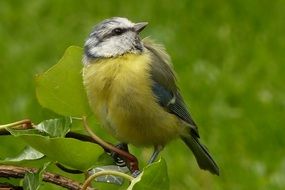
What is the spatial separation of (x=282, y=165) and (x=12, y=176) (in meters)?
3.34

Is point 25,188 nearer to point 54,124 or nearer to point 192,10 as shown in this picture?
point 54,124

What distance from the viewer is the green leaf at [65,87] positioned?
172 centimetres

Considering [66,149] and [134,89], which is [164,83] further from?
[66,149]

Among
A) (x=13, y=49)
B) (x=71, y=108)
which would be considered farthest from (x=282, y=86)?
(x=71, y=108)

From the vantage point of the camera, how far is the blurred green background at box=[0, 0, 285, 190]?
4909 mm

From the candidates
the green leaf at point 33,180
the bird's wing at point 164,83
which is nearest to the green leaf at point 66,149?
the green leaf at point 33,180

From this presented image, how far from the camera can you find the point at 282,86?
18.1ft

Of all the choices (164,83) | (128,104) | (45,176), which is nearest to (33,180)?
(45,176)

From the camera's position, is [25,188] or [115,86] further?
[115,86]

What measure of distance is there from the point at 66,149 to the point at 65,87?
23 centimetres

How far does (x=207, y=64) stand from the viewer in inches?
230

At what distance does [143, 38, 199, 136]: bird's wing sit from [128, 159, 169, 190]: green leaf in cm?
137

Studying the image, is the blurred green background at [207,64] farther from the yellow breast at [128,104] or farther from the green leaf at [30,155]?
the green leaf at [30,155]

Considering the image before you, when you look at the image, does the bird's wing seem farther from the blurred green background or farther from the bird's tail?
the blurred green background
